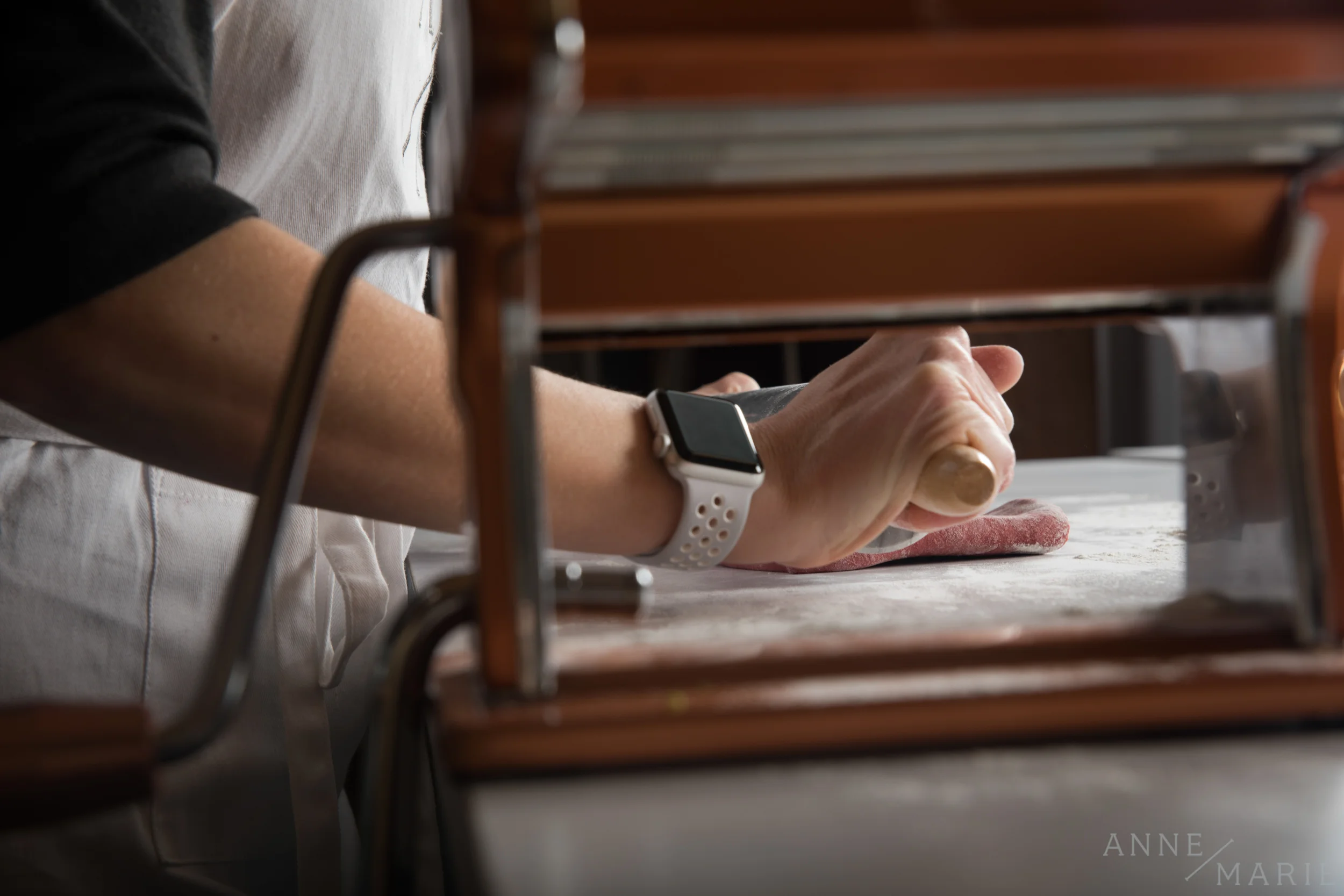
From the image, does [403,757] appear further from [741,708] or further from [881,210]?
[881,210]

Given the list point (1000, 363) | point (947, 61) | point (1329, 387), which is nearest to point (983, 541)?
point (1000, 363)

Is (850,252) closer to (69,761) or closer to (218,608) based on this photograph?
(69,761)

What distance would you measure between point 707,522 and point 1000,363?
0.22 meters

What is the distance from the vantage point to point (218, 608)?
64 cm

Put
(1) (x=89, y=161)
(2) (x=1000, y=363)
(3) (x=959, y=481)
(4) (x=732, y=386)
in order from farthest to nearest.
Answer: (4) (x=732, y=386)
(2) (x=1000, y=363)
(3) (x=959, y=481)
(1) (x=89, y=161)

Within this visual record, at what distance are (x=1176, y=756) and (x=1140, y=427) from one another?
93.8 inches

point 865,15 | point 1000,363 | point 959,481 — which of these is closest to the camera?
point 865,15

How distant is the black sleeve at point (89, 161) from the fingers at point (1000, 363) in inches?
16.4

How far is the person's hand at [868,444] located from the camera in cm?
51

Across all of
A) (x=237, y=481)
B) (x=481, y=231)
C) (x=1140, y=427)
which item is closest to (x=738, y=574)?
(x=237, y=481)

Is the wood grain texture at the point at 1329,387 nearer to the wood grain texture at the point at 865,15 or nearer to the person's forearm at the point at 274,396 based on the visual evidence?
the wood grain texture at the point at 865,15

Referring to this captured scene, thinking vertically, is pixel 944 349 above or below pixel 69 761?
above

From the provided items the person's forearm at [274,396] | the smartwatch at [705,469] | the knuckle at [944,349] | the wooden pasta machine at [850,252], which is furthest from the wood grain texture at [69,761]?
the knuckle at [944,349]

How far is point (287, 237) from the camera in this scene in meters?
0.44
